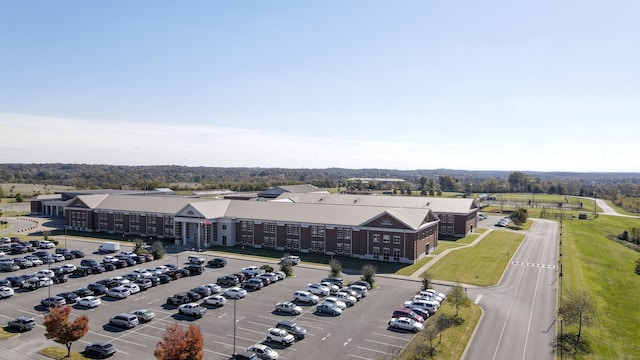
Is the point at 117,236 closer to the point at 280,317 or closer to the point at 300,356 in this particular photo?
the point at 280,317

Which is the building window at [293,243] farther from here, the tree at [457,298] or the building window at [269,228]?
the tree at [457,298]

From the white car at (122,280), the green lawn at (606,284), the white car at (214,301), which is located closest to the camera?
the green lawn at (606,284)

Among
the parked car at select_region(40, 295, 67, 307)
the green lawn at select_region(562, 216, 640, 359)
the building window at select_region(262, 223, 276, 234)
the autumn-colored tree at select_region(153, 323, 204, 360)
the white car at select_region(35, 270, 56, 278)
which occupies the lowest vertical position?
the green lawn at select_region(562, 216, 640, 359)

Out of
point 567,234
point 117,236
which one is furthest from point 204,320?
point 567,234

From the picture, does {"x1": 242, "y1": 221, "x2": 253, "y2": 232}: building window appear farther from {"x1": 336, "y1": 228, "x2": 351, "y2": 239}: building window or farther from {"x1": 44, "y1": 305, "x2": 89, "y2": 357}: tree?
{"x1": 44, "y1": 305, "x2": 89, "y2": 357}: tree

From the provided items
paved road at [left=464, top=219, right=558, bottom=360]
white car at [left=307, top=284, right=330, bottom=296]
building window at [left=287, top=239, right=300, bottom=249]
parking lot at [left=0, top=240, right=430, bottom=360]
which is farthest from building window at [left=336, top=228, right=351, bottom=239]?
paved road at [left=464, top=219, right=558, bottom=360]

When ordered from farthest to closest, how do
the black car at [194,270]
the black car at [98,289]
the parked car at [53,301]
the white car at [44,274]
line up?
the black car at [194,270] → the white car at [44,274] → the black car at [98,289] → the parked car at [53,301]

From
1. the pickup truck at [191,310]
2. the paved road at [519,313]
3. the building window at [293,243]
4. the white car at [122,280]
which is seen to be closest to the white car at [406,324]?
the paved road at [519,313]
